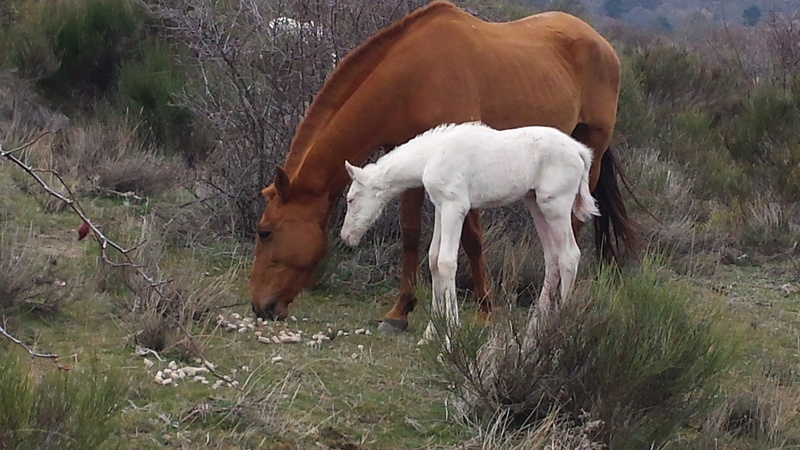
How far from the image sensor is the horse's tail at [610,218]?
24.1 feet

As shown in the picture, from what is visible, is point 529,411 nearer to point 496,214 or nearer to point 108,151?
point 496,214

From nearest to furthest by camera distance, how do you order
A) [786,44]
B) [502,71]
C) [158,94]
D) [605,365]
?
[605,365]
[502,71]
[158,94]
[786,44]

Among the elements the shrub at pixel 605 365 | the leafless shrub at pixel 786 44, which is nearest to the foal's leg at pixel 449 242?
the shrub at pixel 605 365

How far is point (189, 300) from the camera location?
17.0ft

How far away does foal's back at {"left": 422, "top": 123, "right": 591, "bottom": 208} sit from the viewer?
5.10 m

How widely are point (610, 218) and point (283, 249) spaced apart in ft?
9.77

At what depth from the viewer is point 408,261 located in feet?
20.0

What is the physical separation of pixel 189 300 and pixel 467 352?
1.72 m

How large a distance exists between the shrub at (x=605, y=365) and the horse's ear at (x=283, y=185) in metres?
1.66

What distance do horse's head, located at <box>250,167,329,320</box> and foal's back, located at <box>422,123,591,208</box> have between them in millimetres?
851

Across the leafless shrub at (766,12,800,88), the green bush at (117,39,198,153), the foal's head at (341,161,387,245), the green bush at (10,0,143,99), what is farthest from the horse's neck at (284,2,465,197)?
the leafless shrub at (766,12,800,88)

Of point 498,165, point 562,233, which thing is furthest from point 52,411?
point 562,233

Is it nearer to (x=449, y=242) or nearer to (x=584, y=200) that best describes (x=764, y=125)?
(x=584, y=200)

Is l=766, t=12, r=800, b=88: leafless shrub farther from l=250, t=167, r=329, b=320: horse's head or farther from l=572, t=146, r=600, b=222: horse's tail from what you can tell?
l=250, t=167, r=329, b=320: horse's head
